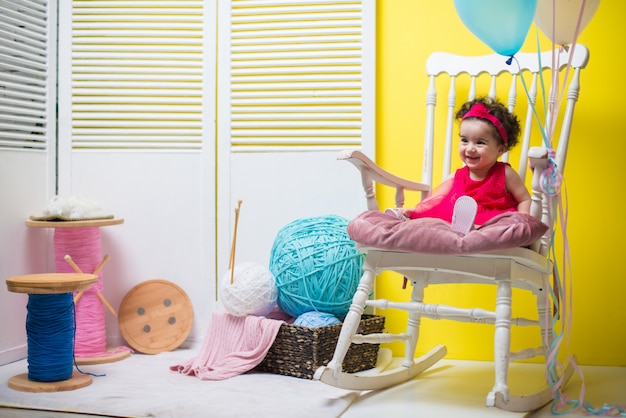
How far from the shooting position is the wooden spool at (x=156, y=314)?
2990 millimetres

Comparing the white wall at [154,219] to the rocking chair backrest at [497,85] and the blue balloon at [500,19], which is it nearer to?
the rocking chair backrest at [497,85]

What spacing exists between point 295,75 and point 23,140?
1.02m

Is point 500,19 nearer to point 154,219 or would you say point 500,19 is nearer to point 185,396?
point 185,396

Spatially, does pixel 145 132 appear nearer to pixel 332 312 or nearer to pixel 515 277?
pixel 332 312

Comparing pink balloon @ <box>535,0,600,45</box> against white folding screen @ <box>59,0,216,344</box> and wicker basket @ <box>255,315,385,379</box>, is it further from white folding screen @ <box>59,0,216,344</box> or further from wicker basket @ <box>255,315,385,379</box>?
white folding screen @ <box>59,0,216,344</box>

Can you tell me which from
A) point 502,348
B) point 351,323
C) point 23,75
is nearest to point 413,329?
point 351,323

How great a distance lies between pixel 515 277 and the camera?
2145 millimetres

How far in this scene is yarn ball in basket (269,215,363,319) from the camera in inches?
103

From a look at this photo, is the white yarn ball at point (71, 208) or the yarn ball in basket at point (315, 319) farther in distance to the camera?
the white yarn ball at point (71, 208)

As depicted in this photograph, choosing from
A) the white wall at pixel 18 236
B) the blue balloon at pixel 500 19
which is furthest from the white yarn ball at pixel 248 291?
the blue balloon at pixel 500 19

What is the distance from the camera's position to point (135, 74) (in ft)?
10.2

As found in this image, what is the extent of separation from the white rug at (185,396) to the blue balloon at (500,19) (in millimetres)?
1097

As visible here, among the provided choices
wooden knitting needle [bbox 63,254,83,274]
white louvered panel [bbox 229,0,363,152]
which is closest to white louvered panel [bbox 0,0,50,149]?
wooden knitting needle [bbox 63,254,83,274]

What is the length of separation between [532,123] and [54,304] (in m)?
1.68
